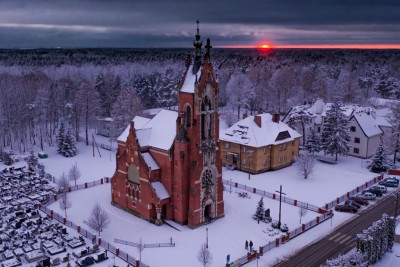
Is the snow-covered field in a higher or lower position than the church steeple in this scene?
lower

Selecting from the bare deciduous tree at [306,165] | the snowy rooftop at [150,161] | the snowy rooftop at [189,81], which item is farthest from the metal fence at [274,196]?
the snowy rooftop at [189,81]

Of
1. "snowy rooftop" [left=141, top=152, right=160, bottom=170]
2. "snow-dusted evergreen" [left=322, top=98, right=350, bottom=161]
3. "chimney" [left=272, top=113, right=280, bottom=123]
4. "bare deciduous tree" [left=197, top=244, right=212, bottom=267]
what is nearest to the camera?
"bare deciduous tree" [left=197, top=244, right=212, bottom=267]

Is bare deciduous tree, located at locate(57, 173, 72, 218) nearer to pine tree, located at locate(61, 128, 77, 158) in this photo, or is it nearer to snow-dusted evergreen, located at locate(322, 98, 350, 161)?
pine tree, located at locate(61, 128, 77, 158)

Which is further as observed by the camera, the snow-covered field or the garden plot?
the snow-covered field

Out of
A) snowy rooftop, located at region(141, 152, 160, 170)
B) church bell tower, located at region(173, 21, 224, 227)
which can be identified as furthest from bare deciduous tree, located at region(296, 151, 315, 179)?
snowy rooftop, located at region(141, 152, 160, 170)

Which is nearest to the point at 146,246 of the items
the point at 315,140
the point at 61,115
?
the point at 315,140

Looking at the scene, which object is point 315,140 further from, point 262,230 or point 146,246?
point 146,246
